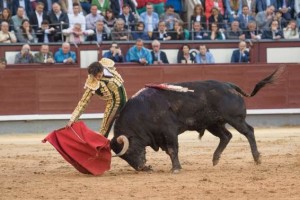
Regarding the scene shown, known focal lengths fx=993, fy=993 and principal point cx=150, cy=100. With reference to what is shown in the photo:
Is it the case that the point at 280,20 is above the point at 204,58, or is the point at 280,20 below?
above

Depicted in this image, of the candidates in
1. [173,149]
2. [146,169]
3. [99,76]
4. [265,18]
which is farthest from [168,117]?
[265,18]

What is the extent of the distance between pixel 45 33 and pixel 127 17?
155 centimetres

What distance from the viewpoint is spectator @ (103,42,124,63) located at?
57.8ft

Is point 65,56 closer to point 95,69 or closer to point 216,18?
point 216,18

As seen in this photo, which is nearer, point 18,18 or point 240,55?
point 18,18

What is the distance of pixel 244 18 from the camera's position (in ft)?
62.0

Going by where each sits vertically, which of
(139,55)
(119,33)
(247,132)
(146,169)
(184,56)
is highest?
(119,33)

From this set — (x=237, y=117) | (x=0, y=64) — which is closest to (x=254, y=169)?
(x=237, y=117)

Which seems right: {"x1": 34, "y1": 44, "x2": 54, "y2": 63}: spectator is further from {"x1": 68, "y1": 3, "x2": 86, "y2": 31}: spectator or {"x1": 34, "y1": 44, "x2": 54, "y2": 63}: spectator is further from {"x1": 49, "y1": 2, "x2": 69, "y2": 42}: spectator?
{"x1": 68, "y1": 3, "x2": 86, "y2": 31}: spectator

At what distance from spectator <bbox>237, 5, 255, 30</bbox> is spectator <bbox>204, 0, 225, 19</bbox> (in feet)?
1.23

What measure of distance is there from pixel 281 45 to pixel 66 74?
14.1 feet

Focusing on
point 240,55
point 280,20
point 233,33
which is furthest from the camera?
point 280,20

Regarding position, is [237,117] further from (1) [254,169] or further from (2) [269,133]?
(2) [269,133]

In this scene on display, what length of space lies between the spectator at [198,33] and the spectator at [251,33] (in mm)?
756
